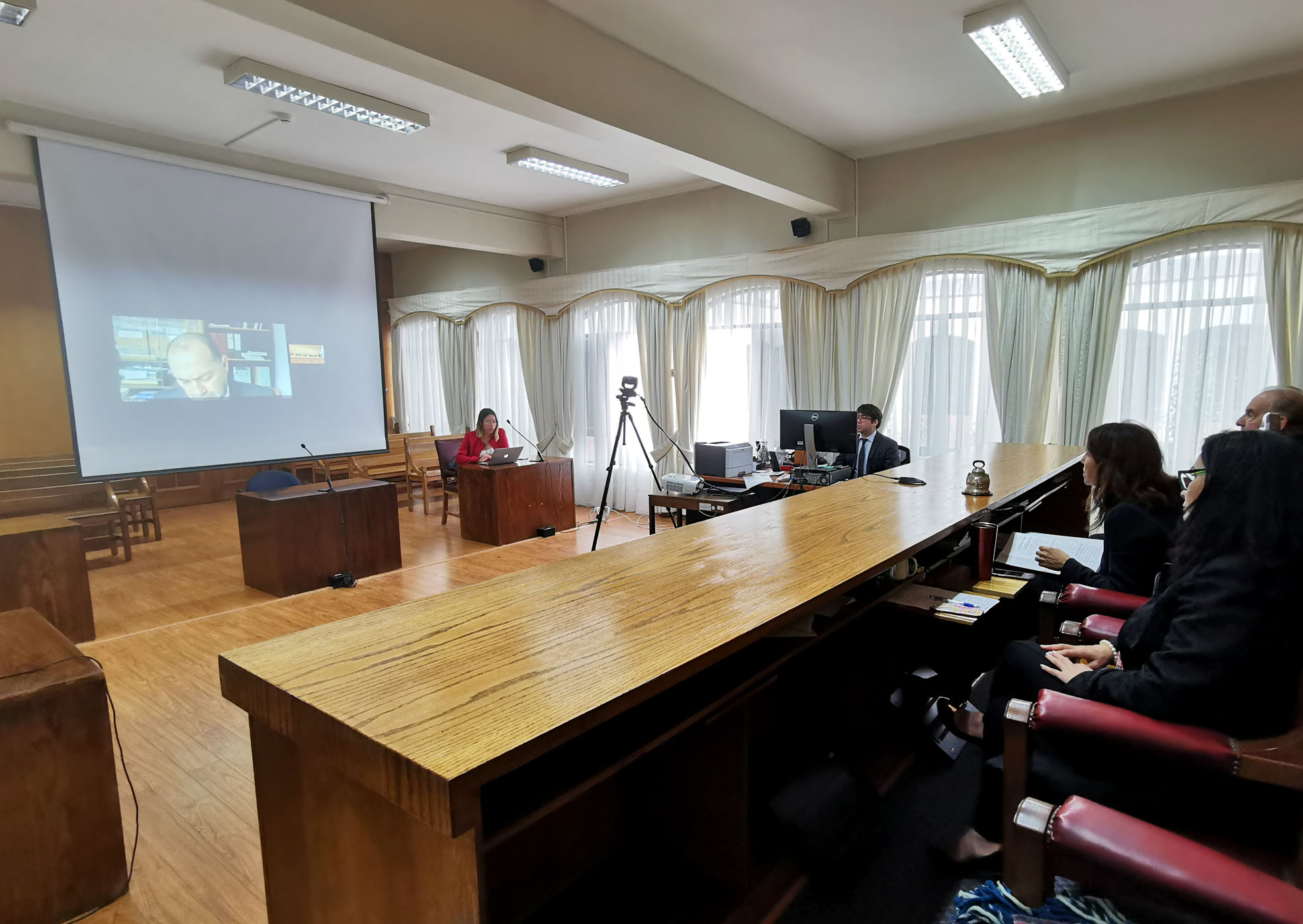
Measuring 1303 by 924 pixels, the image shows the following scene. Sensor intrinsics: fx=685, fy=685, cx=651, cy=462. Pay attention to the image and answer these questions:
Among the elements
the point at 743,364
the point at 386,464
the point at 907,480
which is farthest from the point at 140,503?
the point at 907,480

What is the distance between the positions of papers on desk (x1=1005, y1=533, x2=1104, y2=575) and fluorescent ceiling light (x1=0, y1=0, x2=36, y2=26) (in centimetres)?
451

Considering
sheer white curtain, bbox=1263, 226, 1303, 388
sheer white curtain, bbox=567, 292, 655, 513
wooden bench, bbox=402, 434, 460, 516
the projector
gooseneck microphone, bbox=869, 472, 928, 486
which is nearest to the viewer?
gooseneck microphone, bbox=869, 472, 928, 486

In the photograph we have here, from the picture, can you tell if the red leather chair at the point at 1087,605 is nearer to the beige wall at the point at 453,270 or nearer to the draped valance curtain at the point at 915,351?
the draped valance curtain at the point at 915,351

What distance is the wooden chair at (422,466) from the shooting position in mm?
7543

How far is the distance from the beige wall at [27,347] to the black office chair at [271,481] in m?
3.25

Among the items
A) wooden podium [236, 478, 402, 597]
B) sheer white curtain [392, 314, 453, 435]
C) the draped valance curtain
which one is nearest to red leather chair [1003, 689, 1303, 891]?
the draped valance curtain

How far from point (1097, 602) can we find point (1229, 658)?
1001 mm

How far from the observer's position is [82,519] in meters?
5.29

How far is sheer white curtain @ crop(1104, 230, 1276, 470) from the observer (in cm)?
410

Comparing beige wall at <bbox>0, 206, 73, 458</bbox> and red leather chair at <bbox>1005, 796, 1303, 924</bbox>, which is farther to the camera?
beige wall at <bbox>0, 206, 73, 458</bbox>

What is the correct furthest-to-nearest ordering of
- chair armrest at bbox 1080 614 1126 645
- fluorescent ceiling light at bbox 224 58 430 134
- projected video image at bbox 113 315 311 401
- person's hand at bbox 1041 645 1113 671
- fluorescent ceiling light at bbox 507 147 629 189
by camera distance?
fluorescent ceiling light at bbox 507 147 629 189, projected video image at bbox 113 315 311 401, fluorescent ceiling light at bbox 224 58 430 134, chair armrest at bbox 1080 614 1126 645, person's hand at bbox 1041 645 1113 671

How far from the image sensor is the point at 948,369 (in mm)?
5215

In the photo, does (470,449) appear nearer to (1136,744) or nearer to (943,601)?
(943,601)

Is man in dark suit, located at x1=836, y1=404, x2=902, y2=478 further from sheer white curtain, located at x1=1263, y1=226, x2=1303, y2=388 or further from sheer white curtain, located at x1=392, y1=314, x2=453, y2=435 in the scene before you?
sheer white curtain, located at x1=392, y1=314, x2=453, y2=435
